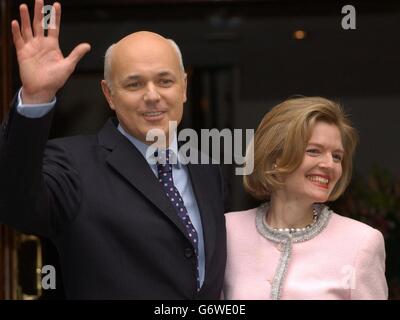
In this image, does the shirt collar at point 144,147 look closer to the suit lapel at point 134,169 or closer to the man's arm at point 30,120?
the suit lapel at point 134,169

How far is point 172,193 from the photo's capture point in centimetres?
236

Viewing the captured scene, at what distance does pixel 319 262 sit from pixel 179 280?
A: 0.38 meters

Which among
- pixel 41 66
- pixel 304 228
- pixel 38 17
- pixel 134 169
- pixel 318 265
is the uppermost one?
pixel 38 17

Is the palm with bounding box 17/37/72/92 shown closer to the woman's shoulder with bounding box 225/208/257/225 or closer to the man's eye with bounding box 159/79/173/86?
the man's eye with bounding box 159/79/173/86

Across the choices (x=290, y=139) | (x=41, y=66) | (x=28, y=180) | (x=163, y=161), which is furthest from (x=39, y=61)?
(x=290, y=139)

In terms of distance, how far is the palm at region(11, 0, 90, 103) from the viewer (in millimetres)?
1942

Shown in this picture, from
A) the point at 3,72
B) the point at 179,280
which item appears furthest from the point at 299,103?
the point at 3,72

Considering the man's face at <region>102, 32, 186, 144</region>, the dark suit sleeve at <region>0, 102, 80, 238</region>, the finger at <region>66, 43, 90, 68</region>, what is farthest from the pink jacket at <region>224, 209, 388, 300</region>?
the finger at <region>66, 43, 90, 68</region>

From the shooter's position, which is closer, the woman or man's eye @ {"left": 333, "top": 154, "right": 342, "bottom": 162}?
the woman

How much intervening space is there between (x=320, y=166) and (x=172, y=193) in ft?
1.32

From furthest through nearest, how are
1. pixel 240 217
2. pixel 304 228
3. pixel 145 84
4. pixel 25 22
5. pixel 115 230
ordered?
pixel 240 217, pixel 304 228, pixel 145 84, pixel 115 230, pixel 25 22

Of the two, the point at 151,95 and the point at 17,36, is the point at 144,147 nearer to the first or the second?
the point at 151,95

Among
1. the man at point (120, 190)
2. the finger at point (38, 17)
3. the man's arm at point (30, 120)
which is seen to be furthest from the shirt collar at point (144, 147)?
the finger at point (38, 17)

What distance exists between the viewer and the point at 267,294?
2.36m
